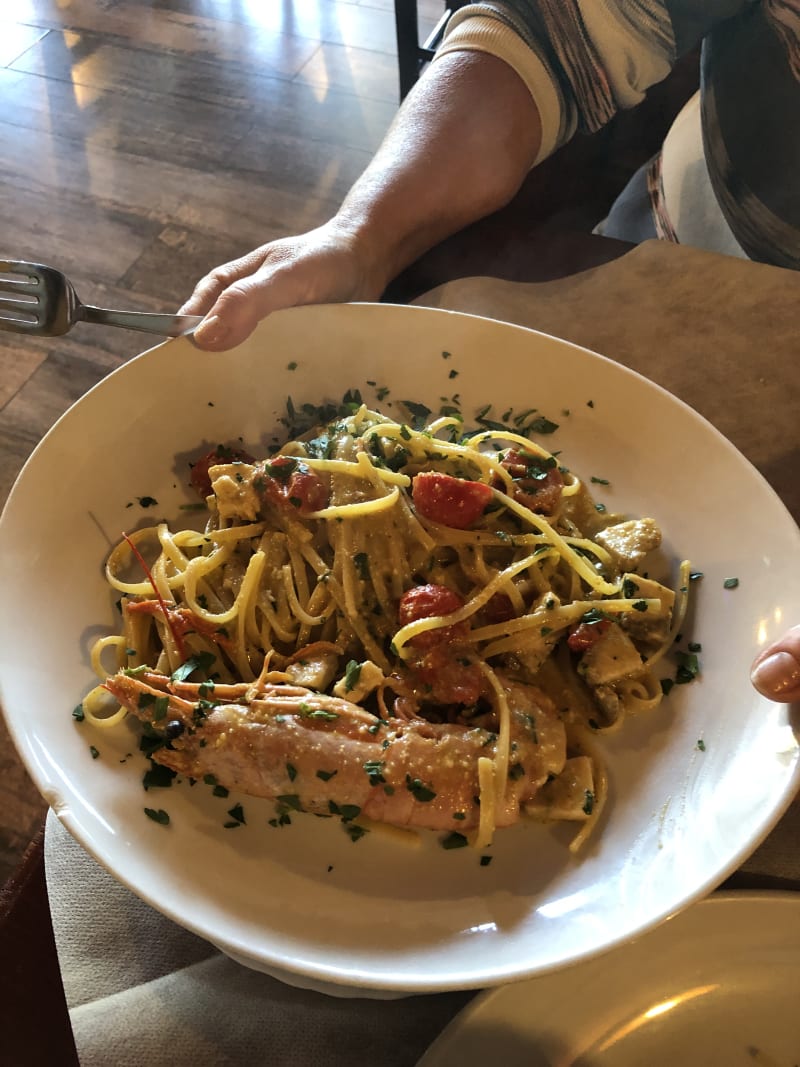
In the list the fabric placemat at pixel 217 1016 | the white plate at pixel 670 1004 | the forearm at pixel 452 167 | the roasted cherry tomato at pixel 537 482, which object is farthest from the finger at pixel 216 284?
the white plate at pixel 670 1004

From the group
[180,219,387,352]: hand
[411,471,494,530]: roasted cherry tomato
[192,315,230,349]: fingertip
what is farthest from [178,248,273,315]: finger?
[411,471,494,530]: roasted cherry tomato

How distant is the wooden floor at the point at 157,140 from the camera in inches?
177

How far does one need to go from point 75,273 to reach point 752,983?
190 inches

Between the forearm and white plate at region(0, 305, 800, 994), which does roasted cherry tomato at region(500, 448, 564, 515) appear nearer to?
white plate at region(0, 305, 800, 994)

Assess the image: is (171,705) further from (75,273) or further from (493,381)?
(75,273)

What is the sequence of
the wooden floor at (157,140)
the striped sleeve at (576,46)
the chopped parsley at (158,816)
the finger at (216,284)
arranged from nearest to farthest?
the chopped parsley at (158,816) < the finger at (216,284) < the striped sleeve at (576,46) < the wooden floor at (157,140)

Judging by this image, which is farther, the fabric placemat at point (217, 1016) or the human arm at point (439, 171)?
the human arm at point (439, 171)

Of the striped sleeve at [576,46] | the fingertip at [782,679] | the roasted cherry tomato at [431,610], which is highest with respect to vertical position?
the striped sleeve at [576,46]

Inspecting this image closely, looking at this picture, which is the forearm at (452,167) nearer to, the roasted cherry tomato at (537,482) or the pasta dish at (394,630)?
the pasta dish at (394,630)

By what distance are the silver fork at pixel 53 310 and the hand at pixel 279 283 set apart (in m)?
0.10

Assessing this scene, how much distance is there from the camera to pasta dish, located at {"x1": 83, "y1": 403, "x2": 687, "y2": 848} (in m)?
1.56

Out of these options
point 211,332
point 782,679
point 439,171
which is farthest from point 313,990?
point 439,171

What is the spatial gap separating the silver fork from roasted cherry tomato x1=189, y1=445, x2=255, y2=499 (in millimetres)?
348

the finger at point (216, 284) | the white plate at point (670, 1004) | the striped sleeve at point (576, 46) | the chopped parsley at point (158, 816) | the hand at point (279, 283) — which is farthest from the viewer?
the striped sleeve at point (576, 46)
